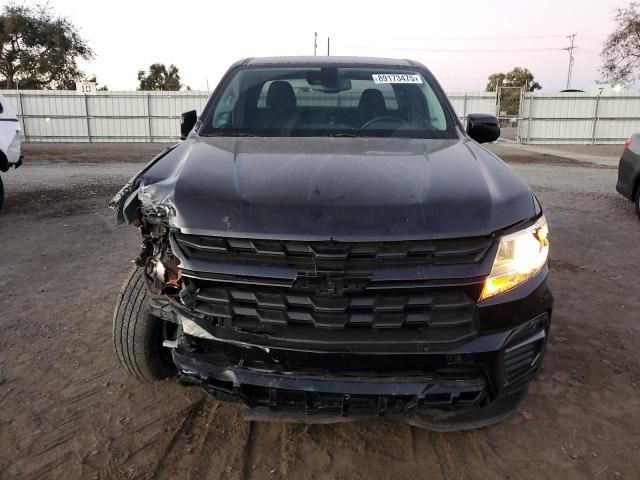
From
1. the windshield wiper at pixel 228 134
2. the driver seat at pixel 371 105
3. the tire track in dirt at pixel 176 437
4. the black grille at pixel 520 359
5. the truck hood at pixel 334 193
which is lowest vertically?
the tire track in dirt at pixel 176 437

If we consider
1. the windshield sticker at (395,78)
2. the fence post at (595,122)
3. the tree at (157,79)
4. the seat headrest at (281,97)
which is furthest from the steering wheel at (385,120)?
the tree at (157,79)

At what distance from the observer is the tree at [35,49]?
34438 millimetres

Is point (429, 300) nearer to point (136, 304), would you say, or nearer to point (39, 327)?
point (136, 304)

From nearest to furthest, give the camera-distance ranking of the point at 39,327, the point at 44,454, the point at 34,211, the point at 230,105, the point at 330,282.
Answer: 1. the point at 330,282
2. the point at 44,454
3. the point at 230,105
4. the point at 39,327
5. the point at 34,211

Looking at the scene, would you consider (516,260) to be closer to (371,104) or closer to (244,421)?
(244,421)

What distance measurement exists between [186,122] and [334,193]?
76.7 inches

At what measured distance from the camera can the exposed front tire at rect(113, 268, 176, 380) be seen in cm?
276

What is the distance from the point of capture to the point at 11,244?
5.99 meters

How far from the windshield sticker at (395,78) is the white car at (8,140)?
6008 millimetres

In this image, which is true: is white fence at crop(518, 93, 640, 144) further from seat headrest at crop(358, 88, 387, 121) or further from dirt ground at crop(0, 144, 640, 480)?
seat headrest at crop(358, 88, 387, 121)

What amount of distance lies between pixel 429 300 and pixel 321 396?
1.76 feet

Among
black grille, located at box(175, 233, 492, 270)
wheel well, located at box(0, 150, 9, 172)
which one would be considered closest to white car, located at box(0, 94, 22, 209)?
wheel well, located at box(0, 150, 9, 172)

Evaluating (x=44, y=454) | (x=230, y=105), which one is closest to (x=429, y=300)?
(x=44, y=454)

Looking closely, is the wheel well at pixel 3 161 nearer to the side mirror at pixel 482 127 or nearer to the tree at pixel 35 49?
the side mirror at pixel 482 127
